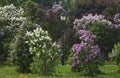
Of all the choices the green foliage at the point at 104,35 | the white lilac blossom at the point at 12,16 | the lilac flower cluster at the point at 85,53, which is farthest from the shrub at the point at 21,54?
the green foliage at the point at 104,35

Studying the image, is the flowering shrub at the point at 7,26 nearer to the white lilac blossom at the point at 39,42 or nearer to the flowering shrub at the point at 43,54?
the white lilac blossom at the point at 39,42

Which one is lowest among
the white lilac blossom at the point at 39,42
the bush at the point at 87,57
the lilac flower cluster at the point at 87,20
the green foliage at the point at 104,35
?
the bush at the point at 87,57

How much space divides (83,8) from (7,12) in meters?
12.5

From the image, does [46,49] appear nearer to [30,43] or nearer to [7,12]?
[30,43]

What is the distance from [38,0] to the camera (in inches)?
2542

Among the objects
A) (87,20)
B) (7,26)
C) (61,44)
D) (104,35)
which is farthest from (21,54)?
(87,20)

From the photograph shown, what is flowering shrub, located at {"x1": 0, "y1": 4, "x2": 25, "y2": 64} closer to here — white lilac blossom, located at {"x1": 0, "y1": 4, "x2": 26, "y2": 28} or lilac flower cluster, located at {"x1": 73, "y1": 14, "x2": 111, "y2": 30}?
white lilac blossom, located at {"x1": 0, "y1": 4, "x2": 26, "y2": 28}

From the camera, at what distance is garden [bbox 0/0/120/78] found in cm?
2236

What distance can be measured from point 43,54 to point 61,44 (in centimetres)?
1381

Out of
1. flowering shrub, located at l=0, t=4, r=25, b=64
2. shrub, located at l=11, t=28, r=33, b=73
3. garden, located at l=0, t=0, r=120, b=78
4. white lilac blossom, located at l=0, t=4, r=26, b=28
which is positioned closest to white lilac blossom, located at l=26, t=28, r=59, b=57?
garden, located at l=0, t=0, r=120, b=78

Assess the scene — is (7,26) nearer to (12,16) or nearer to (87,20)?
(12,16)

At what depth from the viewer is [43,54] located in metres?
22.1

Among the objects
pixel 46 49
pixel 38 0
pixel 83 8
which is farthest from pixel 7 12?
pixel 38 0

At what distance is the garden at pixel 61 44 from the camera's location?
22.4 metres
